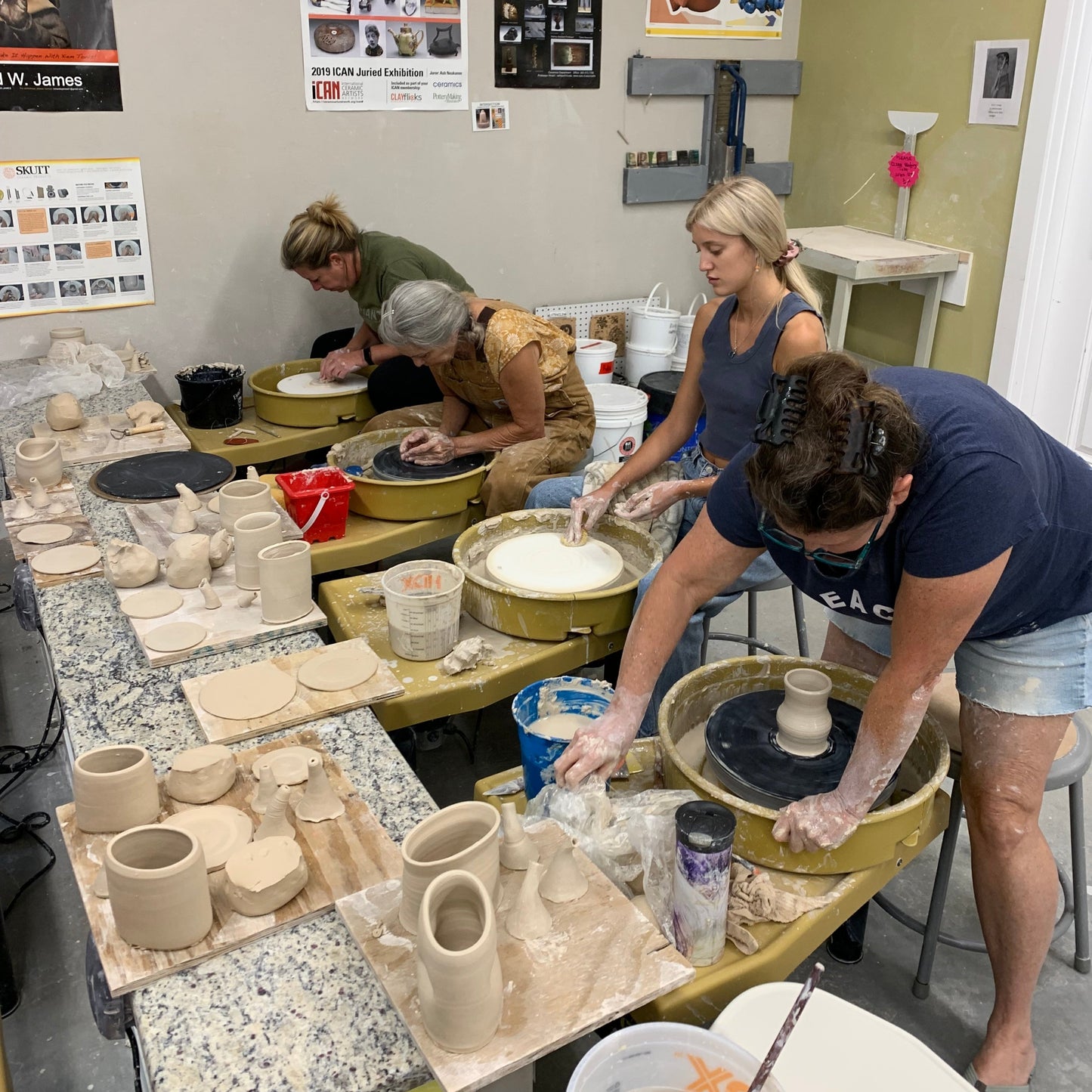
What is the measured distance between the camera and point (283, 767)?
158cm

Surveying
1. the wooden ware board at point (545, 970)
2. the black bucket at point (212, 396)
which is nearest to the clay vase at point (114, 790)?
the wooden ware board at point (545, 970)

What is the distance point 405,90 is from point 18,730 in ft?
9.06

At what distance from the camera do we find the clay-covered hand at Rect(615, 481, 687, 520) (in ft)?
8.18

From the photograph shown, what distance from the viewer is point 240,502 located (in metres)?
2.26

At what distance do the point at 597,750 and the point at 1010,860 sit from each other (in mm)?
754

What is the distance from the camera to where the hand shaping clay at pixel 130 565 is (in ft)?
6.89

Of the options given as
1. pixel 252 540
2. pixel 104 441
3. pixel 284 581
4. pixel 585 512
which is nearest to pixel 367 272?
pixel 104 441

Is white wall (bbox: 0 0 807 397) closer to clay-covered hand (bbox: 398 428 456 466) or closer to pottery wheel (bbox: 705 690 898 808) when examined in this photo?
clay-covered hand (bbox: 398 428 456 466)

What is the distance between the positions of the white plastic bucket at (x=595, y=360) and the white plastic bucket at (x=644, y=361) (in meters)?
0.30

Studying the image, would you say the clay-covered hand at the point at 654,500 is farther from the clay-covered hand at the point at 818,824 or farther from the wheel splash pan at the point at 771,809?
the clay-covered hand at the point at 818,824

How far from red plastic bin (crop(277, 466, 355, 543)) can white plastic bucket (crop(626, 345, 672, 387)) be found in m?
2.08

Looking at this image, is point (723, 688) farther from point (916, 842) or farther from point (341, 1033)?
point (341, 1033)

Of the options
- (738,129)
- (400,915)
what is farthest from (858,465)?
(738,129)

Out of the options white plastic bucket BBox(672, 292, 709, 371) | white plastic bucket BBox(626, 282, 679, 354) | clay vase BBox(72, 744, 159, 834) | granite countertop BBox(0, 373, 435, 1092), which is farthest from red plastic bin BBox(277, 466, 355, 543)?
white plastic bucket BBox(672, 292, 709, 371)
